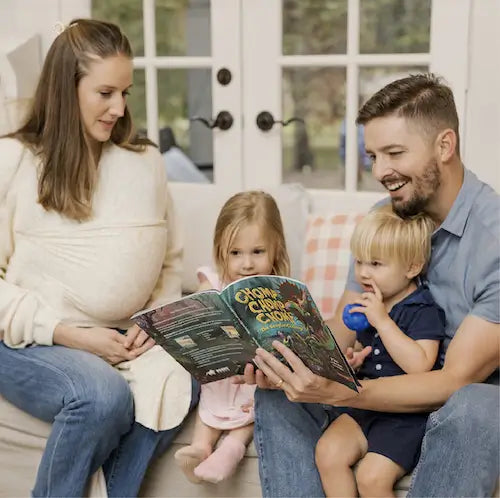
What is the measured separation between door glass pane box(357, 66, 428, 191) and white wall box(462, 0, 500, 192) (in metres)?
0.18

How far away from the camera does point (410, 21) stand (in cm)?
277

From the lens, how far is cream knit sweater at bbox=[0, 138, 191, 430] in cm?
224

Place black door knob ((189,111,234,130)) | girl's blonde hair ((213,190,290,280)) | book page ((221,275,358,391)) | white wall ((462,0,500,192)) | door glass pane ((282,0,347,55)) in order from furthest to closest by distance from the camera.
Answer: black door knob ((189,111,234,130)) → door glass pane ((282,0,347,55)) → white wall ((462,0,500,192)) → girl's blonde hair ((213,190,290,280)) → book page ((221,275,358,391))

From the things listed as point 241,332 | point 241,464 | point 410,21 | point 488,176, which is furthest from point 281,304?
point 410,21

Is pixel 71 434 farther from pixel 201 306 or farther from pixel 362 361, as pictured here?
pixel 362 361

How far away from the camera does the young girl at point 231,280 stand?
79.9 inches

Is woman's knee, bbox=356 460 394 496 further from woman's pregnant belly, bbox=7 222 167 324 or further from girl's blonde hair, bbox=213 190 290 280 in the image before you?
woman's pregnant belly, bbox=7 222 167 324

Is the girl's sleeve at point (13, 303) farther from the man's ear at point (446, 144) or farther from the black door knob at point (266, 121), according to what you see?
the man's ear at point (446, 144)

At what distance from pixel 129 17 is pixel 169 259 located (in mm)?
1104

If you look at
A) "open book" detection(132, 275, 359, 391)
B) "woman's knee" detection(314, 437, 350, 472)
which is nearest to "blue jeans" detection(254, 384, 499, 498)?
"woman's knee" detection(314, 437, 350, 472)

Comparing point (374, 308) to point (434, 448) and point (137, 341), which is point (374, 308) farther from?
point (137, 341)

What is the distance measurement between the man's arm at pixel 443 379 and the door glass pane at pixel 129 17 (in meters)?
1.74

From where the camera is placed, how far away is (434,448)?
1.80 metres

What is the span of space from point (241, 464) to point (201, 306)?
506mm
